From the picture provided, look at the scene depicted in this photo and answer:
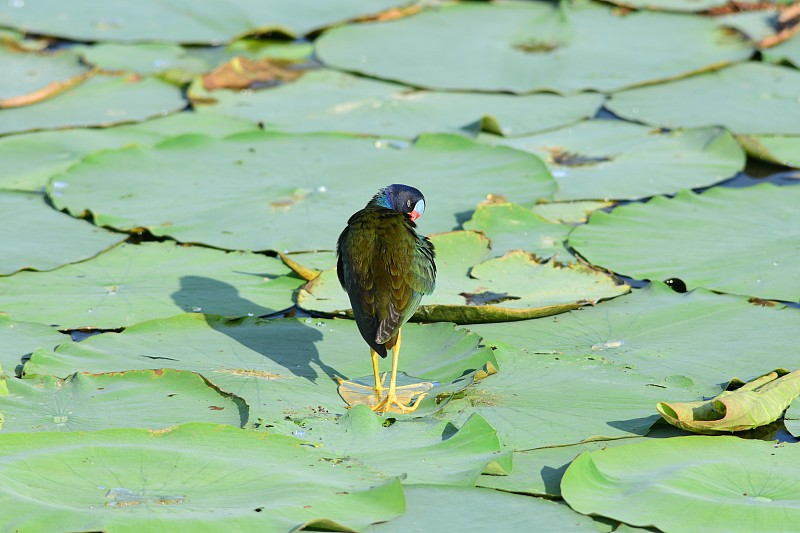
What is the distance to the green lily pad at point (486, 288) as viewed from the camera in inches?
154

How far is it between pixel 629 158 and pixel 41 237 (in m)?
2.85

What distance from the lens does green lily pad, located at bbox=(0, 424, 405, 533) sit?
2.50 m

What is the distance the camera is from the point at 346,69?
659 centimetres

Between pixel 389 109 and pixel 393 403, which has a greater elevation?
pixel 389 109

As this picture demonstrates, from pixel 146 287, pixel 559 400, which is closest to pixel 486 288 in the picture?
pixel 559 400

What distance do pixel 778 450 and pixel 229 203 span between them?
270 cm

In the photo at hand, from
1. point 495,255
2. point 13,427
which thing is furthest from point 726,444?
point 13,427

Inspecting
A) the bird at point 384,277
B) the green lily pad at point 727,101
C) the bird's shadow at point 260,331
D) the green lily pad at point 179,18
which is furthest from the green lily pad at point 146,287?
the green lily pad at point 179,18

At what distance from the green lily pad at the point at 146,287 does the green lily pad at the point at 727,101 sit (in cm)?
257

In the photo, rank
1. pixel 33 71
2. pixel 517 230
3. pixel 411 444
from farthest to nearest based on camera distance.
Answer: pixel 33 71, pixel 517 230, pixel 411 444

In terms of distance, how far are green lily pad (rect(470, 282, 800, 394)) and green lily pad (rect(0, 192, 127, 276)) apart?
1729 millimetres

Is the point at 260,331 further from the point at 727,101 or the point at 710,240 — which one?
the point at 727,101

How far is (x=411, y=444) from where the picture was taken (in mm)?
3002

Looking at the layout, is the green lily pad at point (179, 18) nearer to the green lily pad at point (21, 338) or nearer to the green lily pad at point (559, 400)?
the green lily pad at point (21, 338)
